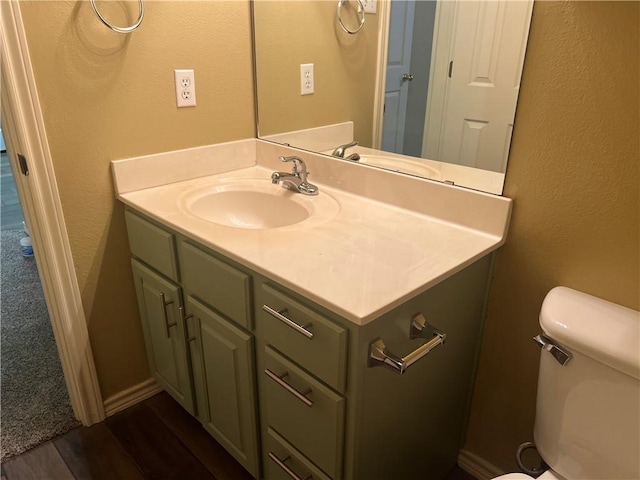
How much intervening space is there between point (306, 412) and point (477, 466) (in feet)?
2.37

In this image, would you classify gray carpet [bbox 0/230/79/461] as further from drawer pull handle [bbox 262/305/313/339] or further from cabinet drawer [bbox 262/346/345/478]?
drawer pull handle [bbox 262/305/313/339]

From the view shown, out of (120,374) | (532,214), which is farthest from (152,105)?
(532,214)

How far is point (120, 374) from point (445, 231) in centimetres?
128

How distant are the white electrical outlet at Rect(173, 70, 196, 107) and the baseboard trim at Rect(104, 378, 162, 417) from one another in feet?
3.44

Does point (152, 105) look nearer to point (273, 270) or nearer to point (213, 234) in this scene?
point (213, 234)

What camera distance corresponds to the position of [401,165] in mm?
1431

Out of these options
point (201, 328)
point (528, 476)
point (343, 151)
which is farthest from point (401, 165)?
point (528, 476)

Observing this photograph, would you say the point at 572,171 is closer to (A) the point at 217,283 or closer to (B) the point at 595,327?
(B) the point at 595,327

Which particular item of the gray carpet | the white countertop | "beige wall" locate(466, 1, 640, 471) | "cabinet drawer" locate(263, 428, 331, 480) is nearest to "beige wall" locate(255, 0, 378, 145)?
the white countertop

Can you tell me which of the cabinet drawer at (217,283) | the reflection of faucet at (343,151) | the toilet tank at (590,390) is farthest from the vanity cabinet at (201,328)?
the toilet tank at (590,390)

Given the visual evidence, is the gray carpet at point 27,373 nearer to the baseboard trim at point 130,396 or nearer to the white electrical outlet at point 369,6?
the baseboard trim at point 130,396

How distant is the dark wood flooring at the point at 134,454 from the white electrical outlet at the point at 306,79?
4.14 ft

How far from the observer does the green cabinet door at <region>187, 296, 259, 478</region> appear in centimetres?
124

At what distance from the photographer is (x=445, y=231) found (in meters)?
1.25
